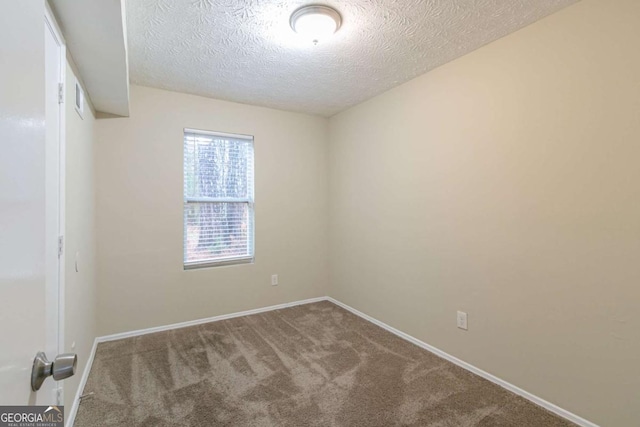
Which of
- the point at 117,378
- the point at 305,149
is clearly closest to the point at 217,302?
the point at 117,378

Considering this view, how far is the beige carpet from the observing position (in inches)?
74.5

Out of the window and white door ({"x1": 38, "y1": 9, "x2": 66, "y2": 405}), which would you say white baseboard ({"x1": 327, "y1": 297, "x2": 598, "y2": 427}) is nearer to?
the window

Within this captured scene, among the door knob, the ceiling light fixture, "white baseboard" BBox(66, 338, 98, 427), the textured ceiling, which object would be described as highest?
the textured ceiling

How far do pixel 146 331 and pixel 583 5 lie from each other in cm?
432

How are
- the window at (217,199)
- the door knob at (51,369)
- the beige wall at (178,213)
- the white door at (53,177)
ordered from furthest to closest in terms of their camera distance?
the window at (217,199)
the beige wall at (178,213)
the white door at (53,177)
the door knob at (51,369)

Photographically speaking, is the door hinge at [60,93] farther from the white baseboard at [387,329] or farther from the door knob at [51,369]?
the white baseboard at [387,329]

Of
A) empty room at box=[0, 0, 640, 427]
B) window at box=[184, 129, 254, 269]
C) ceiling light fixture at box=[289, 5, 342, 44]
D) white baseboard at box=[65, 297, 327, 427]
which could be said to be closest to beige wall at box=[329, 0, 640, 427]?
empty room at box=[0, 0, 640, 427]

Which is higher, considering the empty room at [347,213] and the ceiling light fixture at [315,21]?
the ceiling light fixture at [315,21]

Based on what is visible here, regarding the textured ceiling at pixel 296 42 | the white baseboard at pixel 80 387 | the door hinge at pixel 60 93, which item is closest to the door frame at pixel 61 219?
the door hinge at pixel 60 93

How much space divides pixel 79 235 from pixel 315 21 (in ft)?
7.21

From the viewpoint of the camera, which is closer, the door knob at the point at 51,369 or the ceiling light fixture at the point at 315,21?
the door knob at the point at 51,369

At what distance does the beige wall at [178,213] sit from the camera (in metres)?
2.97

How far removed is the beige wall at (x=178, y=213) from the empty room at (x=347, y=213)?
0.02m

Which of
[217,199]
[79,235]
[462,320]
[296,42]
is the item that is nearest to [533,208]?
[462,320]
